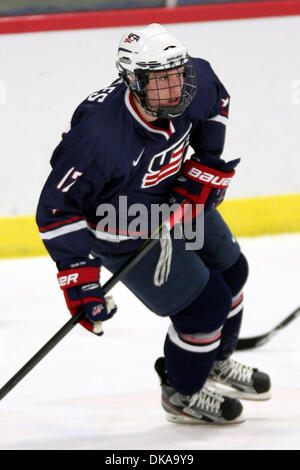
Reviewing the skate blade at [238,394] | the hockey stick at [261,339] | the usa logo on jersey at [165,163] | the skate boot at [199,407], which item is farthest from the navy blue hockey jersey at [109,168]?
the hockey stick at [261,339]

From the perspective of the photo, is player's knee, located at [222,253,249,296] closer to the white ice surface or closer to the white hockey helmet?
the white ice surface

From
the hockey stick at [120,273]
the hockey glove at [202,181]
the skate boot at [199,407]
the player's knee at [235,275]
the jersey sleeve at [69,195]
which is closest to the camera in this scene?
the jersey sleeve at [69,195]

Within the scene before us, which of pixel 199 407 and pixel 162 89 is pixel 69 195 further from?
pixel 199 407

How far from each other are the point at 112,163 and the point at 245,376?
2.87ft

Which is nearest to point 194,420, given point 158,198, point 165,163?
point 158,198

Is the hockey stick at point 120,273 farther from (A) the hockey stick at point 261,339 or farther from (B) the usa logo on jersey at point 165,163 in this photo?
(A) the hockey stick at point 261,339

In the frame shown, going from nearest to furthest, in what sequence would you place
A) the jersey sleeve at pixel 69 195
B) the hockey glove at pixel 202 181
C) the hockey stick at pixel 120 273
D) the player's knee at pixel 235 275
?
the jersey sleeve at pixel 69 195
the hockey stick at pixel 120 273
the hockey glove at pixel 202 181
the player's knee at pixel 235 275

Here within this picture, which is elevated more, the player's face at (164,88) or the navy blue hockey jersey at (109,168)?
the player's face at (164,88)

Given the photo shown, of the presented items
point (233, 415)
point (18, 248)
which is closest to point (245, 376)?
point (233, 415)

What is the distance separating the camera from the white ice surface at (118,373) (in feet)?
8.62

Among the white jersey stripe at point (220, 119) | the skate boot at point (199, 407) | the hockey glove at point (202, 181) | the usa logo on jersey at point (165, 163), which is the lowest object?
the skate boot at point (199, 407)

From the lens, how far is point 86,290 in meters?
2.38

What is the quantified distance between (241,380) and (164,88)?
96 centimetres
